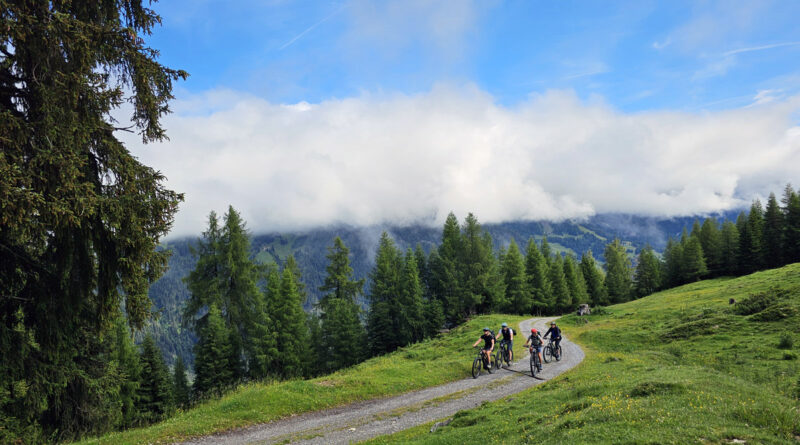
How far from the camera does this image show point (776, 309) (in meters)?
27.6

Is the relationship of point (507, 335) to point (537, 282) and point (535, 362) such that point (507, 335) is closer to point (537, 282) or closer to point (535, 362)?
point (535, 362)

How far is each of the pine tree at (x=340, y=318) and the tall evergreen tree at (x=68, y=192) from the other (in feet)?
138

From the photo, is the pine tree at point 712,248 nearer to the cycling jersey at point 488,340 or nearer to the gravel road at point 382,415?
the cycling jersey at point 488,340

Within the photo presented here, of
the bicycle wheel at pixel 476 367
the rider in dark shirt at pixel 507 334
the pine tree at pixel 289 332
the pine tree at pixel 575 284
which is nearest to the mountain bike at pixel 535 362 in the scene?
the rider in dark shirt at pixel 507 334

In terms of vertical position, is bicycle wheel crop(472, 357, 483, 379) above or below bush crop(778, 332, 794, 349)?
above

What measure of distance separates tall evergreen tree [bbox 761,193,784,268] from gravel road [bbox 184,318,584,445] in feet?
282

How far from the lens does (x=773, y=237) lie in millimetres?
78188

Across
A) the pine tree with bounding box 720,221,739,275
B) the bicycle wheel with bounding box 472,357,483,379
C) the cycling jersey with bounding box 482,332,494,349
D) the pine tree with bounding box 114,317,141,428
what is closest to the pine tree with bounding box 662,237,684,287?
the pine tree with bounding box 720,221,739,275

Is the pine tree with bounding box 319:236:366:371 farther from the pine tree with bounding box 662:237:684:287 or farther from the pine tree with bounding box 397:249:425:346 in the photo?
the pine tree with bounding box 662:237:684:287

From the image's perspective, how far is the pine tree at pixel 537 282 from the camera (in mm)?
74875

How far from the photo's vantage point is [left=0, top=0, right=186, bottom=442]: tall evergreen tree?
698 centimetres

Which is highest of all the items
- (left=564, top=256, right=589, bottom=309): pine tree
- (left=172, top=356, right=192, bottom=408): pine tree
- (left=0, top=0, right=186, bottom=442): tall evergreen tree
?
(left=0, top=0, right=186, bottom=442): tall evergreen tree

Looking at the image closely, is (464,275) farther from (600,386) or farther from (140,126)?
(140,126)

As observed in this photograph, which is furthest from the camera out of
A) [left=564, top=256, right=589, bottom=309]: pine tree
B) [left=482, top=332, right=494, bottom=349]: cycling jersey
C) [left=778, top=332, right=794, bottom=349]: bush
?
[left=564, top=256, right=589, bottom=309]: pine tree
